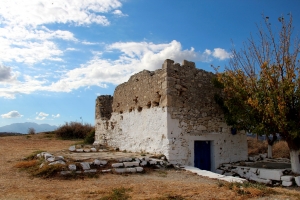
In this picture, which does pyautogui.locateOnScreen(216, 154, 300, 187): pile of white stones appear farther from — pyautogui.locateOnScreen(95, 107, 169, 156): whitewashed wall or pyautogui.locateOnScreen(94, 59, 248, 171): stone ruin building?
pyautogui.locateOnScreen(95, 107, 169, 156): whitewashed wall

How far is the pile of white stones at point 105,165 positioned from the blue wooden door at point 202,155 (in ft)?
6.81

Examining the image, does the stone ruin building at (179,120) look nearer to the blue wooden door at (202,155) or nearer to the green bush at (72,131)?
the blue wooden door at (202,155)

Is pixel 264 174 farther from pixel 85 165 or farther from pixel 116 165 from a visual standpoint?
pixel 85 165

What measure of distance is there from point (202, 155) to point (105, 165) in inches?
184

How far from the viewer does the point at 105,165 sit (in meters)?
9.50

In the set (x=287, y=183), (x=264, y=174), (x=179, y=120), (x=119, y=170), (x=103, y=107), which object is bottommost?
(x=287, y=183)

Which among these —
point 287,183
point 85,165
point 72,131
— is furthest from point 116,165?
point 72,131

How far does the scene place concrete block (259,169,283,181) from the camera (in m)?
9.65

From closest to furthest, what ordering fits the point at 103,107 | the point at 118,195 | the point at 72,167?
the point at 118,195 < the point at 72,167 < the point at 103,107

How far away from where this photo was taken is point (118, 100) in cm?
1540

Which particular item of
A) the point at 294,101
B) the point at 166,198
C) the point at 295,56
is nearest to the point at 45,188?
the point at 166,198

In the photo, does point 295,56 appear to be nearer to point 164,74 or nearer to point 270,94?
point 270,94

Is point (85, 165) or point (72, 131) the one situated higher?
point (72, 131)

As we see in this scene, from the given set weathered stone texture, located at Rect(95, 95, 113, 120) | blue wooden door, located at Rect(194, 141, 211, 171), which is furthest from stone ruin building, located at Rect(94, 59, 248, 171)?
weathered stone texture, located at Rect(95, 95, 113, 120)
